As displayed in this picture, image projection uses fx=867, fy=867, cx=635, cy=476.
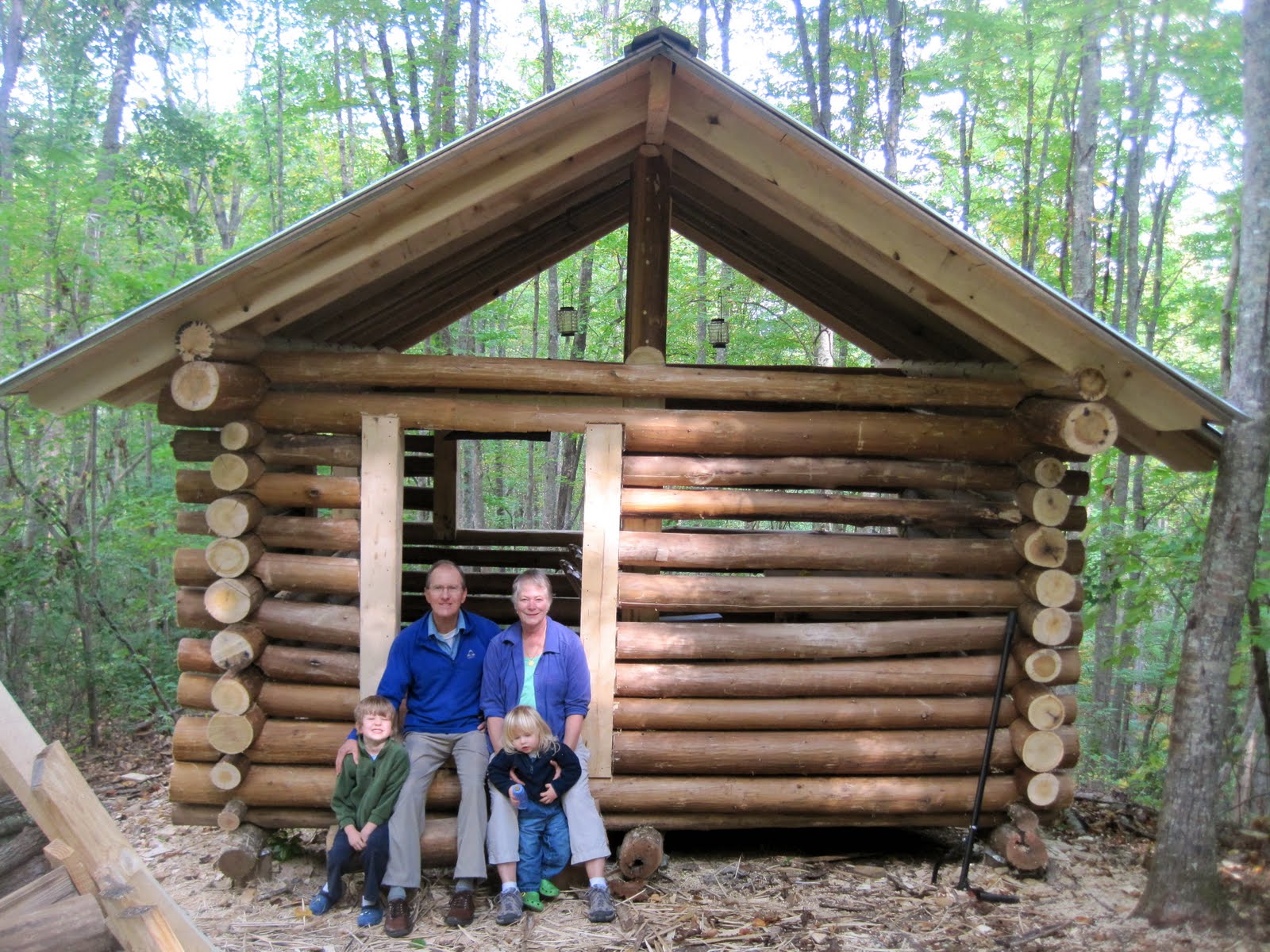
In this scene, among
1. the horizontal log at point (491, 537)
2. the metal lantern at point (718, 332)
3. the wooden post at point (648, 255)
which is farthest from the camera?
the horizontal log at point (491, 537)

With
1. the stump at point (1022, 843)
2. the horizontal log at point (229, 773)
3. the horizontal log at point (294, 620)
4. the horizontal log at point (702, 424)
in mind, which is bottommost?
the stump at point (1022, 843)

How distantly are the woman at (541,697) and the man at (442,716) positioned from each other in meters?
0.14

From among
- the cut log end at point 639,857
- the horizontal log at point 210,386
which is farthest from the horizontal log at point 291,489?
the cut log end at point 639,857

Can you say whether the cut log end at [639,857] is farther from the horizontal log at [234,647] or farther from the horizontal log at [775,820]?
the horizontal log at [234,647]

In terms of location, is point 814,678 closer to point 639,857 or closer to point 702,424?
point 639,857

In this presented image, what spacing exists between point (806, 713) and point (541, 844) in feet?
6.16

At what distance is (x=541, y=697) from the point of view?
16.8 feet

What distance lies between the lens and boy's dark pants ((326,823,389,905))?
16.0ft

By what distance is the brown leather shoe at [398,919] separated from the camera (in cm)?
468

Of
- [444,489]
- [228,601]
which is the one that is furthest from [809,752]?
[444,489]

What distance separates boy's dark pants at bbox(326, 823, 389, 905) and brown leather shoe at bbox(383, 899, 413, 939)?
17 cm

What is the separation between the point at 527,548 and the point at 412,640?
4413 mm

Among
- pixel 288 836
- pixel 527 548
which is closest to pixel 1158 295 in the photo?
pixel 527 548

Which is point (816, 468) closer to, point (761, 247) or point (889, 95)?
point (761, 247)
